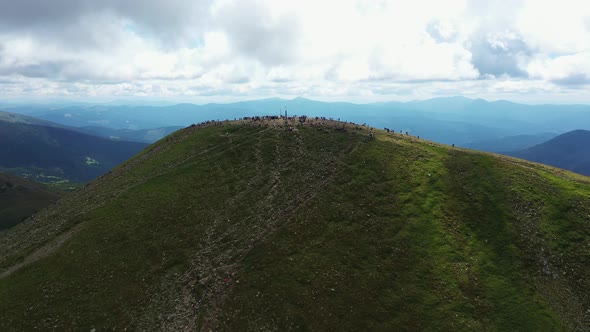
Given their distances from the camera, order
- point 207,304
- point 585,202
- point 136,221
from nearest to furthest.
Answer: point 207,304 → point 585,202 → point 136,221

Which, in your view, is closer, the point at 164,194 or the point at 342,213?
the point at 342,213

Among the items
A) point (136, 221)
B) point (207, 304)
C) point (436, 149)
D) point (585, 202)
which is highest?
point (436, 149)

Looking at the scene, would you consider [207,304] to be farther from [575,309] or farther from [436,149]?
[436,149]

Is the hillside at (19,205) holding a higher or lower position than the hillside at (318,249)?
lower

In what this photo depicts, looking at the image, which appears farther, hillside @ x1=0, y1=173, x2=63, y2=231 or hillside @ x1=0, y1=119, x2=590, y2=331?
hillside @ x1=0, y1=173, x2=63, y2=231

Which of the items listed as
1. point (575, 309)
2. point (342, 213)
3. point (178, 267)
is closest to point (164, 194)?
point (178, 267)

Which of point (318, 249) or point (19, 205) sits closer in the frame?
point (318, 249)

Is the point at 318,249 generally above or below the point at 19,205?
above

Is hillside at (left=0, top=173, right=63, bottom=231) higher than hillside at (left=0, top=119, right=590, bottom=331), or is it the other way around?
hillside at (left=0, top=119, right=590, bottom=331)
